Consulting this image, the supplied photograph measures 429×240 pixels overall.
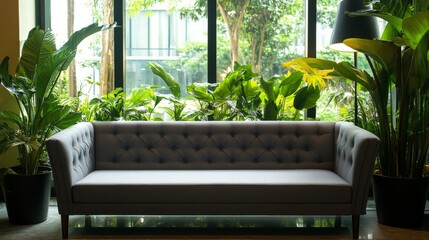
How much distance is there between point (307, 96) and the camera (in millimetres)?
5137

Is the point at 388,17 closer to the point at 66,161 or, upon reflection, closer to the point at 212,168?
the point at 212,168

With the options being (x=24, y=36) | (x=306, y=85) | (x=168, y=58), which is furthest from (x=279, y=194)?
(x=24, y=36)

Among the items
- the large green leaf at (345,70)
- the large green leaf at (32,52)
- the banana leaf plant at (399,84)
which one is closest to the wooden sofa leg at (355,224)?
the banana leaf plant at (399,84)

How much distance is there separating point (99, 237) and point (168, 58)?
1990 mm

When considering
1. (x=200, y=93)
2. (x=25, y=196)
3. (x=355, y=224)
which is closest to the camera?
(x=355, y=224)

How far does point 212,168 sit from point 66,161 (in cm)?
116

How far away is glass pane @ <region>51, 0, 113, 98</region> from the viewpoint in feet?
18.6

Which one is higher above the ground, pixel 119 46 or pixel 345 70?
pixel 119 46

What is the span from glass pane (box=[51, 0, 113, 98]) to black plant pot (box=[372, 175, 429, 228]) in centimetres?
259

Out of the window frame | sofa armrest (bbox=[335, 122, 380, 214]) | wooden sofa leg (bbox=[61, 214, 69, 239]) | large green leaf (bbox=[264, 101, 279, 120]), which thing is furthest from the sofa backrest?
the window frame

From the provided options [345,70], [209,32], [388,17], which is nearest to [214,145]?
[345,70]

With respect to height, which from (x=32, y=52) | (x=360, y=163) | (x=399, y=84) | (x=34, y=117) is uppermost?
(x=32, y=52)

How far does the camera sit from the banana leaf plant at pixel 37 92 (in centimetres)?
445

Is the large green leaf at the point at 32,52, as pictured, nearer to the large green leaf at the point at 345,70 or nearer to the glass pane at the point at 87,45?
the glass pane at the point at 87,45
